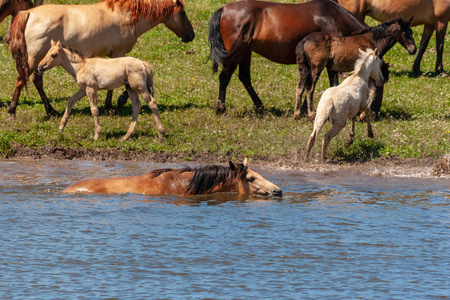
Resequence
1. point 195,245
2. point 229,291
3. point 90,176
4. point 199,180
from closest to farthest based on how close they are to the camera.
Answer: point 229,291 → point 195,245 → point 199,180 → point 90,176

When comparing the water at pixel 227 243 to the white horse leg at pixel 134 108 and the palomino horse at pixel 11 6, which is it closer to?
the white horse leg at pixel 134 108

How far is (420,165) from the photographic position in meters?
11.3

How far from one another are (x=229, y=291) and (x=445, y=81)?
12.0 metres

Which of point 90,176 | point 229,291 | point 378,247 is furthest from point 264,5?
point 229,291

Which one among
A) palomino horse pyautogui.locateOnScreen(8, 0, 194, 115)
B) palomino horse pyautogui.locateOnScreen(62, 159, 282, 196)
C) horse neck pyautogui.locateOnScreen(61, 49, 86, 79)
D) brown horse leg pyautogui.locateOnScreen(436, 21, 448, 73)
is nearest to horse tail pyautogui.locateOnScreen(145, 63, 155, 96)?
horse neck pyautogui.locateOnScreen(61, 49, 86, 79)

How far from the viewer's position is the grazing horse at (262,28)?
552 inches

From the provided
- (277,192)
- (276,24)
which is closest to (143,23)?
(276,24)

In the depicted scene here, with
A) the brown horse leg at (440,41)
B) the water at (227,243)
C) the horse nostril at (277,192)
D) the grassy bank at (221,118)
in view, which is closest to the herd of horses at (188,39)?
the grassy bank at (221,118)

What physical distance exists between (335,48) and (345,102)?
2.38 meters

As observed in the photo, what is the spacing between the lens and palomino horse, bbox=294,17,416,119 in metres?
13.2

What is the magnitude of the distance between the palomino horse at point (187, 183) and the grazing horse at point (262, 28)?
5.05 metres

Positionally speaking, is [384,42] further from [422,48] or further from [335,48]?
[422,48]

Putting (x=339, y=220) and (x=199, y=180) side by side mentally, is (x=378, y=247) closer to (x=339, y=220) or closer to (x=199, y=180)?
(x=339, y=220)

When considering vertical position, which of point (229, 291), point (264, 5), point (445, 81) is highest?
point (264, 5)
